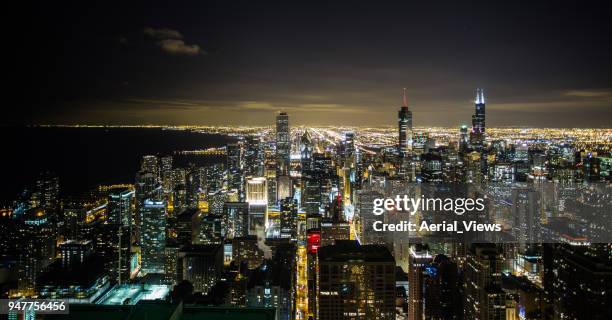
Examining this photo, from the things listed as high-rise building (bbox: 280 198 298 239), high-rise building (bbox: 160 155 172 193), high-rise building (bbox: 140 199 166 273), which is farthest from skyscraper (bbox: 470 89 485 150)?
high-rise building (bbox: 160 155 172 193)

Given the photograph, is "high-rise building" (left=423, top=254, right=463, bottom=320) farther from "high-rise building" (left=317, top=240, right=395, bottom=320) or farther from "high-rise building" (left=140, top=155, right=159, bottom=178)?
"high-rise building" (left=140, top=155, right=159, bottom=178)

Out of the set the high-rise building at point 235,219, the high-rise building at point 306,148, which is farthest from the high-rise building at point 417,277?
the high-rise building at point 306,148

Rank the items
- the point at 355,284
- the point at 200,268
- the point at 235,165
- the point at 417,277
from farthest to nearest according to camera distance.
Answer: the point at 235,165 → the point at 200,268 → the point at 417,277 → the point at 355,284

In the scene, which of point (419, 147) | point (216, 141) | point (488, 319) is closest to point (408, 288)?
point (488, 319)

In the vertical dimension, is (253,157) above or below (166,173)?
above

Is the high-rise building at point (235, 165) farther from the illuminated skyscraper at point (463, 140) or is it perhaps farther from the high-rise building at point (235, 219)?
the illuminated skyscraper at point (463, 140)

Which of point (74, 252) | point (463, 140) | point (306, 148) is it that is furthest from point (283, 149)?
point (74, 252)

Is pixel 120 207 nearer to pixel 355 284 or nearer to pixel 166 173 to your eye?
pixel 166 173
